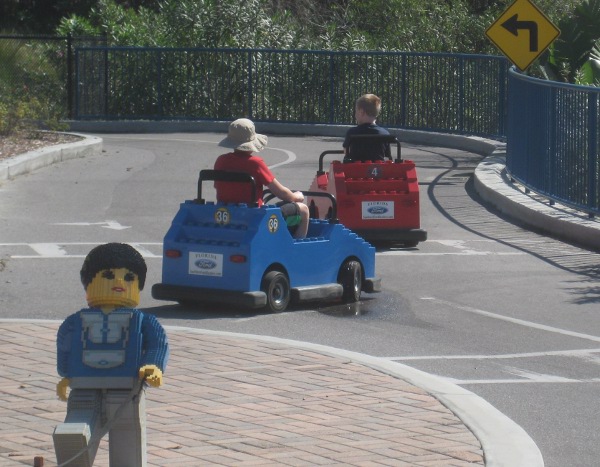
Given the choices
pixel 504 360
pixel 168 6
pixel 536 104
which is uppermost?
pixel 168 6

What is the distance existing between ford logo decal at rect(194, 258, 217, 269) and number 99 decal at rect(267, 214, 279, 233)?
1.74ft

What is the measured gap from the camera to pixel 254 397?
289 inches

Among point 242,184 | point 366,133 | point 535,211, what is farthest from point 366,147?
point 242,184

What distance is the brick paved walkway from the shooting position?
245 inches

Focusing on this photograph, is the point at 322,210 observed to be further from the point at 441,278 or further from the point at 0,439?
the point at 0,439

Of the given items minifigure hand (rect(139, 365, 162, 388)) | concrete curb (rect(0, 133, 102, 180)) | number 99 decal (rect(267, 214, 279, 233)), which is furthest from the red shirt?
concrete curb (rect(0, 133, 102, 180))

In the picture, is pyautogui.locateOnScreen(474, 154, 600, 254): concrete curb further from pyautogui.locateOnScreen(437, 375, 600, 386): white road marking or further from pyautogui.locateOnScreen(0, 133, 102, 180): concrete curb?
pyautogui.locateOnScreen(0, 133, 102, 180): concrete curb

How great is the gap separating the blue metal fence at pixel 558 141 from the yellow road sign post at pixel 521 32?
66cm

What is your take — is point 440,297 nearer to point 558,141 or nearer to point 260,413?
point 260,413

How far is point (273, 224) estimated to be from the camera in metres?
10.2

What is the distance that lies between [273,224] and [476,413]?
356 centimetres

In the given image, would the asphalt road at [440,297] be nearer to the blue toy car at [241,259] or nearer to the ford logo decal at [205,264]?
the blue toy car at [241,259]

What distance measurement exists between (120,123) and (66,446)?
24627mm

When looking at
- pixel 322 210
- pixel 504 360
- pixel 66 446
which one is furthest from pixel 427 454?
pixel 322 210
